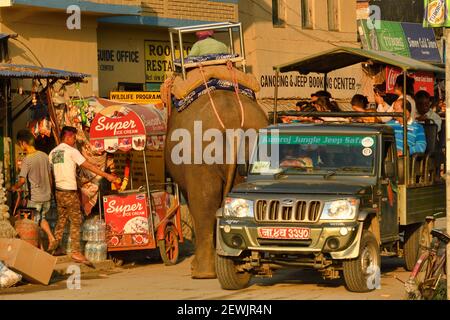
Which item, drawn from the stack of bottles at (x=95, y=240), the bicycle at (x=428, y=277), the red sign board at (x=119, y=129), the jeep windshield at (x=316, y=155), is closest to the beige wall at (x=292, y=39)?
the red sign board at (x=119, y=129)

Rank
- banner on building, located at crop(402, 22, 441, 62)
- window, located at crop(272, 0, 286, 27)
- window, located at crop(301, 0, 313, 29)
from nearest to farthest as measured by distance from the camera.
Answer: window, located at crop(272, 0, 286, 27)
window, located at crop(301, 0, 313, 29)
banner on building, located at crop(402, 22, 441, 62)

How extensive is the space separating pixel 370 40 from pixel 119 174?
63.9ft

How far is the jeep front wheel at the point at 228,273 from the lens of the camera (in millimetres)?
14195

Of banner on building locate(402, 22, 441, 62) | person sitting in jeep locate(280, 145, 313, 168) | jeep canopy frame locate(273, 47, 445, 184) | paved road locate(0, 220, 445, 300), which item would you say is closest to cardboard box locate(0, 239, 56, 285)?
paved road locate(0, 220, 445, 300)

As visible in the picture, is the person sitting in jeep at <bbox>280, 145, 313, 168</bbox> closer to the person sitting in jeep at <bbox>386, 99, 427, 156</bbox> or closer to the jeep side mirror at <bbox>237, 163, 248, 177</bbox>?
the jeep side mirror at <bbox>237, 163, 248, 177</bbox>

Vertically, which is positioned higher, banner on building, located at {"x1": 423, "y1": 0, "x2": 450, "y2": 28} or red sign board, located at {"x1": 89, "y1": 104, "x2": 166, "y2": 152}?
banner on building, located at {"x1": 423, "y1": 0, "x2": 450, "y2": 28}

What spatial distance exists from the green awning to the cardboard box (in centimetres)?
493

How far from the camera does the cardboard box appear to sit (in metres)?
15.1

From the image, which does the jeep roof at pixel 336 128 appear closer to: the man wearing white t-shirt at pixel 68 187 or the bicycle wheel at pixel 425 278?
the bicycle wheel at pixel 425 278

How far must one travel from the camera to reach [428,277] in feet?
42.1

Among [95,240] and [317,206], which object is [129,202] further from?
[317,206]

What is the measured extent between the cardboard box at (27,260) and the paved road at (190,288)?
→ 158 millimetres

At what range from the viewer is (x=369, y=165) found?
14.9m

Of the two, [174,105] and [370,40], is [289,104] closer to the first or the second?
[370,40]
